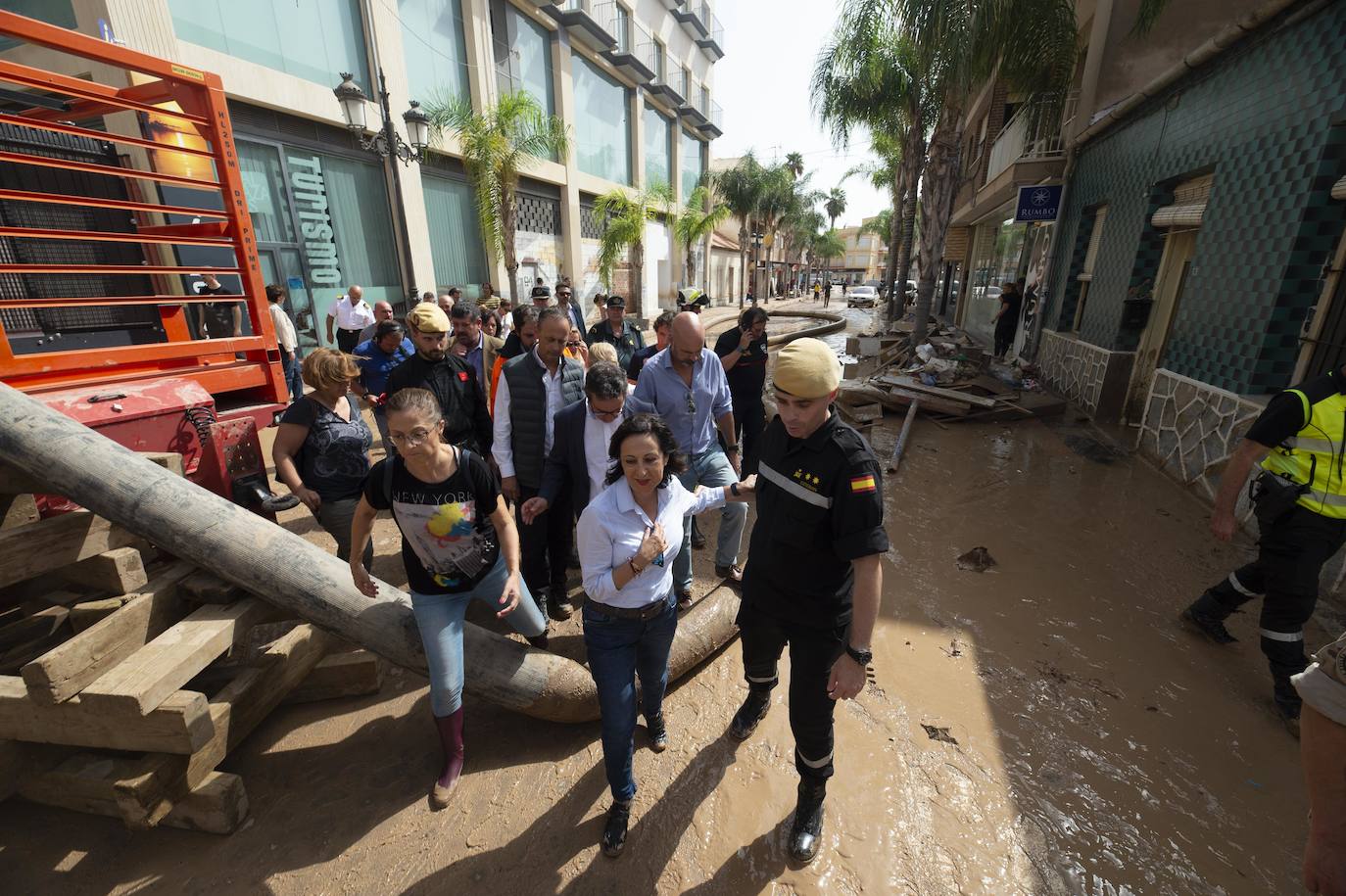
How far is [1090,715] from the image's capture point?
3.01 m

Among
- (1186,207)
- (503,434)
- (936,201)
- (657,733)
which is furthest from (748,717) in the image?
(936,201)

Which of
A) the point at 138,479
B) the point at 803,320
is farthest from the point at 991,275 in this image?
the point at 138,479

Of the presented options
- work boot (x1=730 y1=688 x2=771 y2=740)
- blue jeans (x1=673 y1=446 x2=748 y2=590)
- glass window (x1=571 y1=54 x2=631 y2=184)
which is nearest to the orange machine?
blue jeans (x1=673 y1=446 x2=748 y2=590)

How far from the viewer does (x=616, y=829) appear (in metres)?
2.32

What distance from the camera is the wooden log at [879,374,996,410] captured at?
8.42 metres

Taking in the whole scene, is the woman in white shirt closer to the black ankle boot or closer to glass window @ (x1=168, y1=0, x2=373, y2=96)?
the black ankle boot

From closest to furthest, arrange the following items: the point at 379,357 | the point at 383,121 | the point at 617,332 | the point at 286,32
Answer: the point at 379,357
the point at 617,332
the point at 383,121
the point at 286,32

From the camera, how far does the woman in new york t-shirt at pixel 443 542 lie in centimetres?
238

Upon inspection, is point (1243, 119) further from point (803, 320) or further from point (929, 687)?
point (803, 320)

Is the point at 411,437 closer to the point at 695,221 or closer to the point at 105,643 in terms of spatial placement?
the point at 105,643

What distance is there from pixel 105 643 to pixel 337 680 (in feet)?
3.46

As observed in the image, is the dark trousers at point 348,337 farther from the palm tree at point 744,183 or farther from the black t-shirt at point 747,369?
the palm tree at point 744,183

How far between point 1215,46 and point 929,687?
25.8ft

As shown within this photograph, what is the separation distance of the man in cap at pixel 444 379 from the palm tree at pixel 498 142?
10504mm
